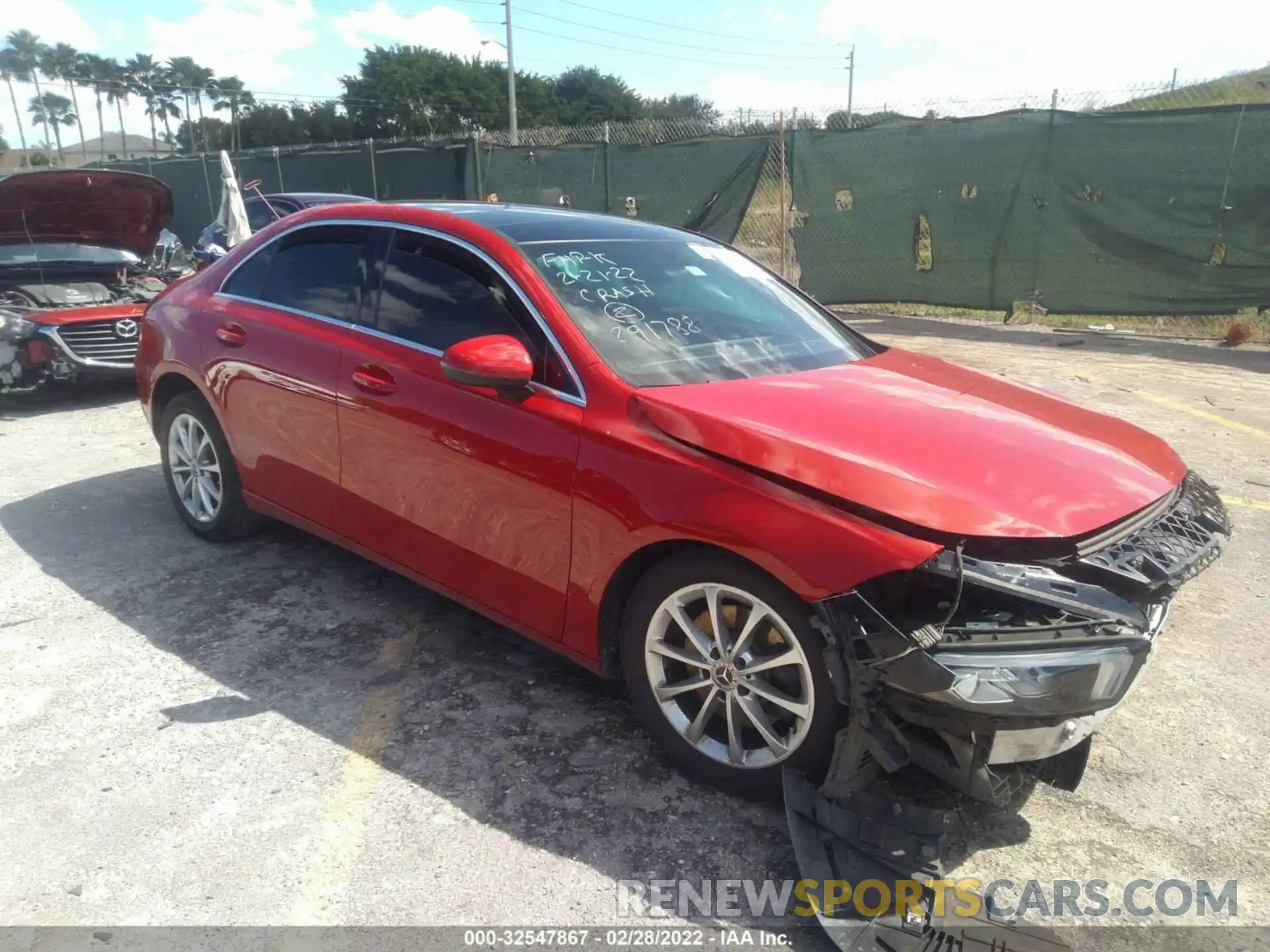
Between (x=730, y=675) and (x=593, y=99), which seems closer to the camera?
(x=730, y=675)

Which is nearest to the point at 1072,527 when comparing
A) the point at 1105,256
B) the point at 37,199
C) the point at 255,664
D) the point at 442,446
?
the point at 442,446

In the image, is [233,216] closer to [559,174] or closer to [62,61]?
[559,174]

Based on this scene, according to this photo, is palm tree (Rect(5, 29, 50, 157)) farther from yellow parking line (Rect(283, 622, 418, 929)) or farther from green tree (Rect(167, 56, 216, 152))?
yellow parking line (Rect(283, 622, 418, 929))

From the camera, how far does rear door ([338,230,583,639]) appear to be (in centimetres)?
301

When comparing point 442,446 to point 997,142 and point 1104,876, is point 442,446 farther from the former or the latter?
point 997,142

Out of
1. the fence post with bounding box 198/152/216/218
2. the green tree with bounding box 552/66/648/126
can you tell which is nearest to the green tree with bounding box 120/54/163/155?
the green tree with bounding box 552/66/648/126

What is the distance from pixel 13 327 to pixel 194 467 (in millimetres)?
3760

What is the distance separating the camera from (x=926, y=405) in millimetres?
3027

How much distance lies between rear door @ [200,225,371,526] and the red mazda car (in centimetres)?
2

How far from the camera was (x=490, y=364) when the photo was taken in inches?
116

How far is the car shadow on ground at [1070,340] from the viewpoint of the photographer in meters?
9.23

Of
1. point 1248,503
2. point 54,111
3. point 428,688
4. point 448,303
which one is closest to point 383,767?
point 428,688

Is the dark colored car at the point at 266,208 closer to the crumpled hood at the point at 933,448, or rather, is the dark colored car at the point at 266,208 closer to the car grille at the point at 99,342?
the car grille at the point at 99,342

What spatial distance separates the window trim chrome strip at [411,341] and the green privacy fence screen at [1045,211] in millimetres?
8700
